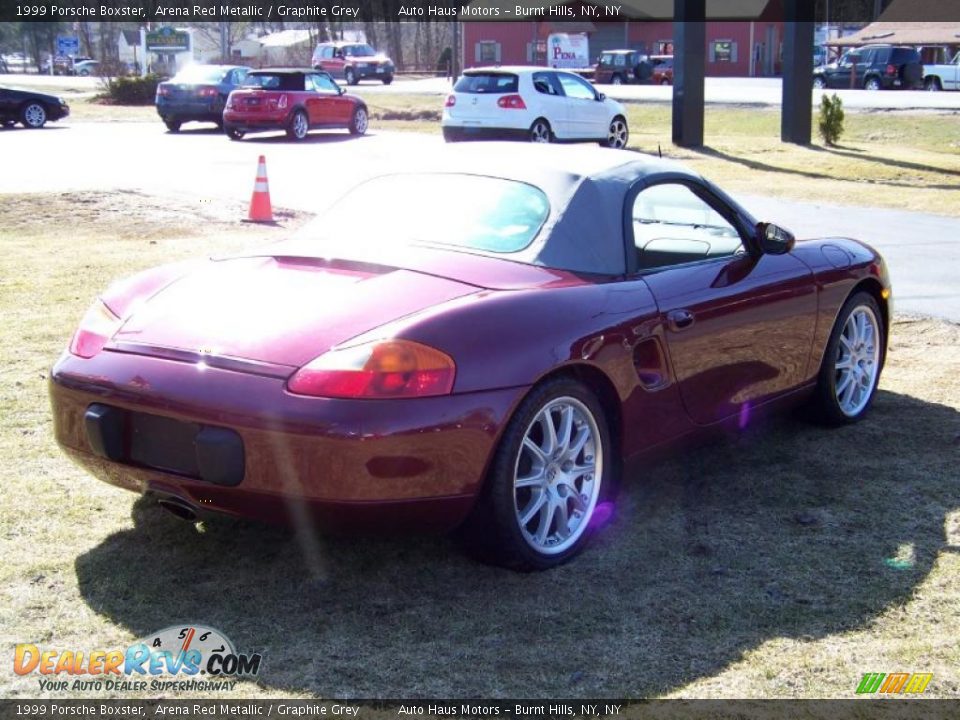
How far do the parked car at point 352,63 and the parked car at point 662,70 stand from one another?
1290cm

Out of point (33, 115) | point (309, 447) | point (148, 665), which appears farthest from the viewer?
point (33, 115)

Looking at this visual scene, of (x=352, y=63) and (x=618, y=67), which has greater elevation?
(x=352, y=63)

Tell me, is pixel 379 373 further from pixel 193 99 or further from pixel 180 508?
pixel 193 99

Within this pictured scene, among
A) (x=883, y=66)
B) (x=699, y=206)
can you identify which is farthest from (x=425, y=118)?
(x=699, y=206)

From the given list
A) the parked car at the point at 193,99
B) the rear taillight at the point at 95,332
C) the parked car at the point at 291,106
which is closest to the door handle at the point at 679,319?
the rear taillight at the point at 95,332

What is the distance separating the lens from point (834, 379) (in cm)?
579

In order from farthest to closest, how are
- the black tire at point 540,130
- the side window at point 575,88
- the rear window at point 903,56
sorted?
1. the rear window at point 903,56
2. the side window at point 575,88
3. the black tire at point 540,130

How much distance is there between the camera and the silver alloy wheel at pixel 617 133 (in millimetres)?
24125

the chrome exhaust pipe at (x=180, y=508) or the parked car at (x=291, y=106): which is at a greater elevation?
the parked car at (x=291, y=106)

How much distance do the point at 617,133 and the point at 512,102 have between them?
2.79 m

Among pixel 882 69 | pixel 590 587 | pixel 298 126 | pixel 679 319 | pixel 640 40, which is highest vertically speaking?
pixel 640 40

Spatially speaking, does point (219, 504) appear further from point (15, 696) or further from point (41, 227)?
point (41, 227)

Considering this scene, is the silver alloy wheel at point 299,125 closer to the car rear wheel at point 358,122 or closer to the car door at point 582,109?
the car rear wheel at point 358,122

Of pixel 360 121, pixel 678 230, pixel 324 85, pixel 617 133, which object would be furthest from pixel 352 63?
pixel 678 230
